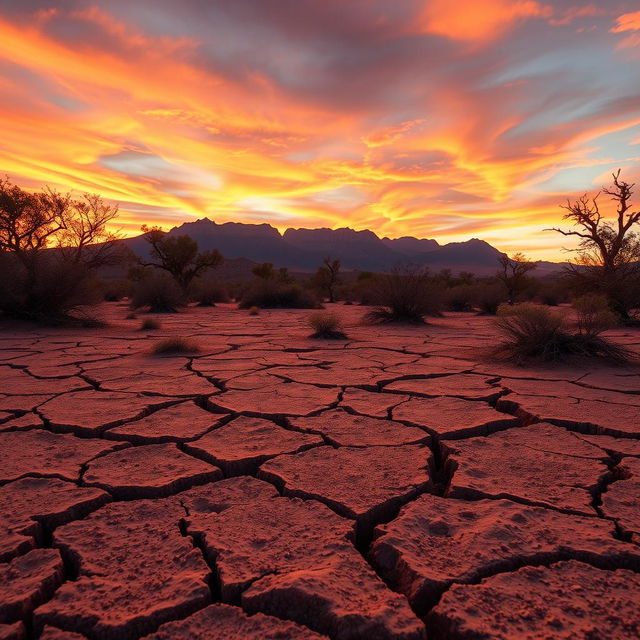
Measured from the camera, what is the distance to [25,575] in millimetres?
1387

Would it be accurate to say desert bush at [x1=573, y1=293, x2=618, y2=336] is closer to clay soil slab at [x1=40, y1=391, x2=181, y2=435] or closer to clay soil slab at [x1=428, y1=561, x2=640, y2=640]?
clay soil slab at [x1=428, y1=561, x2=640, y2=640]

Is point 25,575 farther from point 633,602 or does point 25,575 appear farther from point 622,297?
point 622,297

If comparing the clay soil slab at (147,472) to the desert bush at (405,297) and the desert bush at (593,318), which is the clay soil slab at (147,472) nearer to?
the desert bush at (593,318)

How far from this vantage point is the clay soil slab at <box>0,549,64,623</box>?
49.3 inches

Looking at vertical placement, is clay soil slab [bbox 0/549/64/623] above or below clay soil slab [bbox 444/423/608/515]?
below

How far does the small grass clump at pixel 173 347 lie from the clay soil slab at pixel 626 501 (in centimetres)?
456

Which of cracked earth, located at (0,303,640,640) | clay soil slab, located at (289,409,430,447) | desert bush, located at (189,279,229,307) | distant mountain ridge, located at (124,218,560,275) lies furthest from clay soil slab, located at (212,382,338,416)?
distant mountain ridge, located at (124,218,560,275)

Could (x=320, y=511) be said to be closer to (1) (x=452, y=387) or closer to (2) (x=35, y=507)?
(2) (x=35, y=507)

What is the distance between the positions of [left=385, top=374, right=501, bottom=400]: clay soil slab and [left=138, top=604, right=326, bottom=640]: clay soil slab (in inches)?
97.1

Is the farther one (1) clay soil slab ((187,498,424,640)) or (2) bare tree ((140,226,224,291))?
(2) bare tree ((140,226,224,291))

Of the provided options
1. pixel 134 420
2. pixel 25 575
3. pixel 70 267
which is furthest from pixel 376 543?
pixel 70 267

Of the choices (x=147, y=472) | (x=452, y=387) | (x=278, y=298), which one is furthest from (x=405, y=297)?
(x=147, y=472)

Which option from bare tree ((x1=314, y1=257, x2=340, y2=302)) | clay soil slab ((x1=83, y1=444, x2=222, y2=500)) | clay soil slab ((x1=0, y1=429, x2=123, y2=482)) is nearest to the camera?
clay soil slab ((x1=83, y1=444, x2=222, y2=500))

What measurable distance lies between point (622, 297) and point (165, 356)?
8.94 meters
